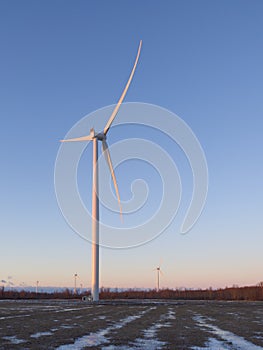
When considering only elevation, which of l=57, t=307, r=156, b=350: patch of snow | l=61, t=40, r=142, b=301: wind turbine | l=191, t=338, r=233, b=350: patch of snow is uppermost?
l=61, t=40, r=142, b=301: wind turbine

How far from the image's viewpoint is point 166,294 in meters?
72.8

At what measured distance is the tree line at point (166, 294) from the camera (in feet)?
203

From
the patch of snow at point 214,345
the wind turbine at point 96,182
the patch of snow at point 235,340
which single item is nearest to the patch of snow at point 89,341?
the patch of snow at point 214,345

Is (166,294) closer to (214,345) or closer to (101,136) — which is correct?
(101,136)

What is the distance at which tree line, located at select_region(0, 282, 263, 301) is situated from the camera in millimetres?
62013

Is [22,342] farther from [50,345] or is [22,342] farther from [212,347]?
[212,347]

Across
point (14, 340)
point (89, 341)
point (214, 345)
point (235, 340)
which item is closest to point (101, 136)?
point (235, 340)

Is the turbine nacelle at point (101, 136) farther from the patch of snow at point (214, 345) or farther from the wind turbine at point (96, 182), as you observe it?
the patch of snow at point (214, 345)

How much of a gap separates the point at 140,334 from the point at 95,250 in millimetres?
36886

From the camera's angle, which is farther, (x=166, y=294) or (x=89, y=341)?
(x=166, y=294)

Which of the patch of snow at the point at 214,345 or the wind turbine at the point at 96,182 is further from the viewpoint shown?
the wind turbine at the point at 96,182

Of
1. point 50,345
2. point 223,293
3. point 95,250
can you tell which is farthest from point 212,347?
point 223,293

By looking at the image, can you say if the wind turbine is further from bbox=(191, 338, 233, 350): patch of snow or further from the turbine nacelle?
bbox=(191, 338, 233, 350): patch of snow

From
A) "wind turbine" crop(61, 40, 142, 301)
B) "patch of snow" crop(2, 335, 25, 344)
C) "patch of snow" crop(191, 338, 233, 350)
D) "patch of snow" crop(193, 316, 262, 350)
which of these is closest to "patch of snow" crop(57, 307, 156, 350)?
"patch of snow" crop(2, 335, 25, 344)
